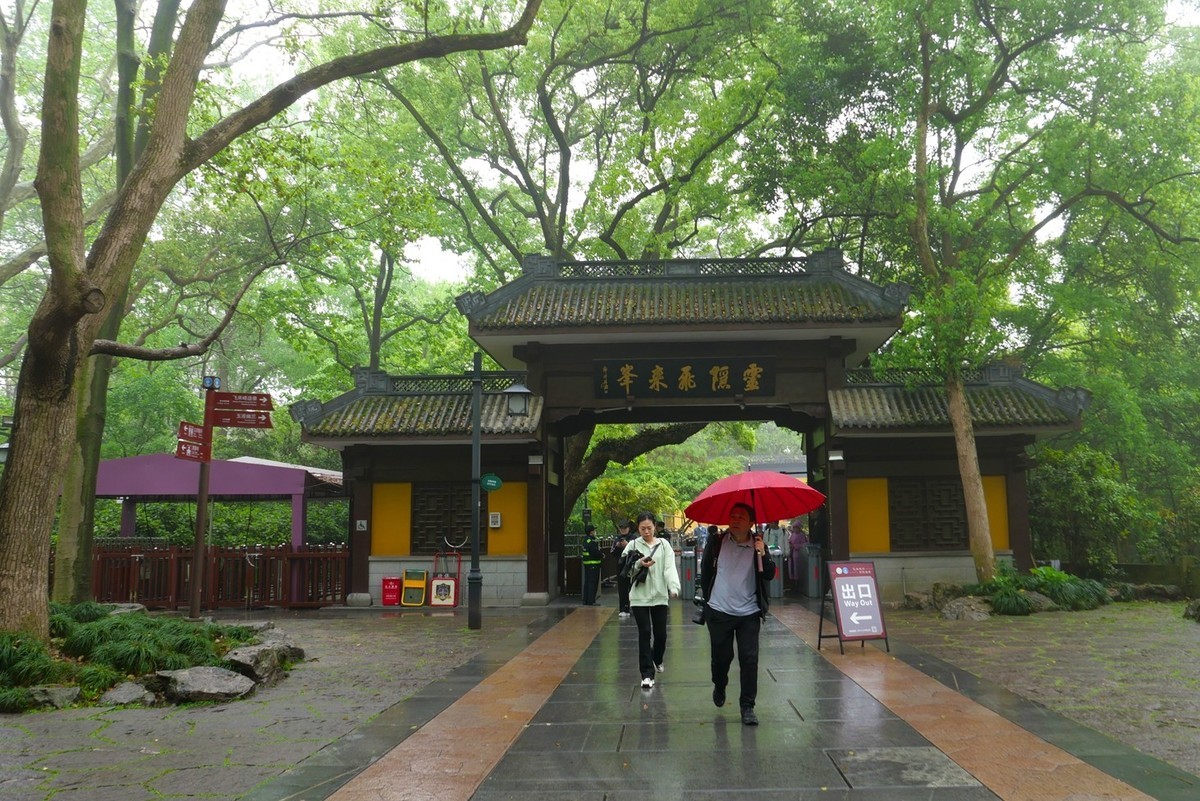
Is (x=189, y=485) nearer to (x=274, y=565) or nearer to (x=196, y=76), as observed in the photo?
(x=274, y=565)

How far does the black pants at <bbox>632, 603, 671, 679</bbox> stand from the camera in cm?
794

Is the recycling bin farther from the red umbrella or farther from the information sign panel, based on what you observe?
the red umbrella

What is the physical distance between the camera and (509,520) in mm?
17141

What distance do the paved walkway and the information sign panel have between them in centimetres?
108

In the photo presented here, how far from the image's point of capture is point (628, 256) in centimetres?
2288

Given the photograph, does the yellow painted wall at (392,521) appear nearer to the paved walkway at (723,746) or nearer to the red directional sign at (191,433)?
the red directional sign at (191,433)

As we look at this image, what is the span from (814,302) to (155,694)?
12.8 meters

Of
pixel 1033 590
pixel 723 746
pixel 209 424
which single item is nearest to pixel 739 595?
pixel 723 746

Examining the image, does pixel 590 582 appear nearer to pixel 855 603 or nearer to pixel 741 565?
pixel 855 603

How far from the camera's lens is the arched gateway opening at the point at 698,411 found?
16047mm

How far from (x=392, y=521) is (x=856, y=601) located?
1001 centimetres

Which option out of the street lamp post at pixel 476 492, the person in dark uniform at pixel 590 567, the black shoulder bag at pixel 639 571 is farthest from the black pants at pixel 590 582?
the black shoulder bag at pixel 639 571

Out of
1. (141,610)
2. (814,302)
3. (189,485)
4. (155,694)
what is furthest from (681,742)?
(189,485)

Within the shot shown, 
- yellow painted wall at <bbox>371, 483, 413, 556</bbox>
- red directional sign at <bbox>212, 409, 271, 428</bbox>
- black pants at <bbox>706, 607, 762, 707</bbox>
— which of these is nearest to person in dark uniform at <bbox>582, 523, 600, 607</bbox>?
yellow painted wall at <bbox>371, 483, 413, 556</bbox>
